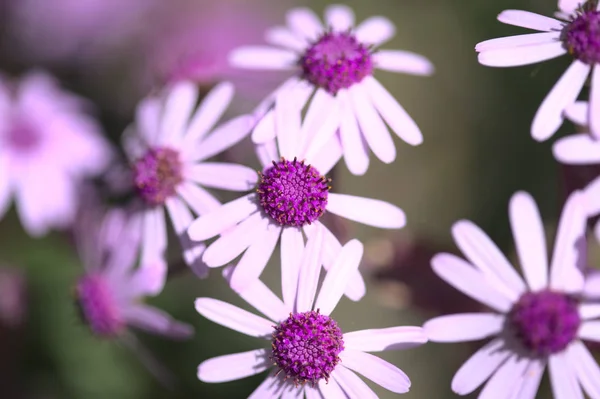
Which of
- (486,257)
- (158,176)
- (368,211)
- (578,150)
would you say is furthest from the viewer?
(158,176)

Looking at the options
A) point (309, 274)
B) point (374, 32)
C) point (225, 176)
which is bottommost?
point (309, 274)

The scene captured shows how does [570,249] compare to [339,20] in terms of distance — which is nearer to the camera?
[570,249]

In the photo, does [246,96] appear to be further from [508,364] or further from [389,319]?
[508,364]

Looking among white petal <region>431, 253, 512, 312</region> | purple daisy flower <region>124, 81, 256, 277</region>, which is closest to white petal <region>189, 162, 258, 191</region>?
purple daisy flower <region>124, 81, 256, 277</region>

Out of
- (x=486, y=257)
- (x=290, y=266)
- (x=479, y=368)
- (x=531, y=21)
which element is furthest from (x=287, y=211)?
(x=531, y=21)

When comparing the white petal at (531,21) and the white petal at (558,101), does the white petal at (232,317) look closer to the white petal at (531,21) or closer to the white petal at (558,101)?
the white petal at (558,101)

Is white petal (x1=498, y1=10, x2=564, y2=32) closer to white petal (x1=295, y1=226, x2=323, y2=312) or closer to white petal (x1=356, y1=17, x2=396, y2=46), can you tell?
white petal (x1=356, y1=17, x2=396, y2=46)

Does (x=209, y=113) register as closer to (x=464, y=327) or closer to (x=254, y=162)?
(x=464, y=327)

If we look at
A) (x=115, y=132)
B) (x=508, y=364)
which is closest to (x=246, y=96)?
(x=115, y=132)
